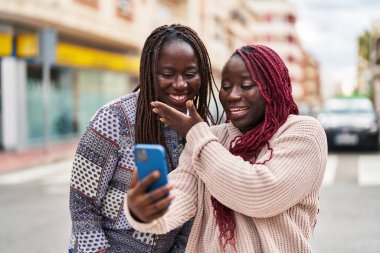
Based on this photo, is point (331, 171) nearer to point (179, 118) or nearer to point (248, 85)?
point (248, 85)

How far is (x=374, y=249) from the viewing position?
18.4ft

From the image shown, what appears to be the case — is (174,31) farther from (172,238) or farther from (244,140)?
(172,238)

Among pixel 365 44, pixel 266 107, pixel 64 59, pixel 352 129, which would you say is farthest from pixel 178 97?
pixel 365 44

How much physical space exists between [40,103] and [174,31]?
16.5 meters

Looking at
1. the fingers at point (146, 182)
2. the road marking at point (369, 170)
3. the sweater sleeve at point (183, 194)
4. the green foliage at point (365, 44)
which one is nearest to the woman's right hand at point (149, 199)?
the fingers at point (146, 182)

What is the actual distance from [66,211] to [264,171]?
6155 mm

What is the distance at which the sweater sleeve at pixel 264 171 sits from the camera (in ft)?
5.52

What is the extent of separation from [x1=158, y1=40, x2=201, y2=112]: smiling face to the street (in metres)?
3.92

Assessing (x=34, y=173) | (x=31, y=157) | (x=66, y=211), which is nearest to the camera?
(x=66, y=211)

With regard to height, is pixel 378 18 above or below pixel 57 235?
above

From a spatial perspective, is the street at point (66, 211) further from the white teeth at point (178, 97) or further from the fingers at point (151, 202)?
the fingers at point (151, 202)

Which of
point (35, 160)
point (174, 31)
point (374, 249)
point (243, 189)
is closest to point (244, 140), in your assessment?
point (243, 189)

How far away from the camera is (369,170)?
1123cm

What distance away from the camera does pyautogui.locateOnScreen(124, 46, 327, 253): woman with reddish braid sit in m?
1.69
